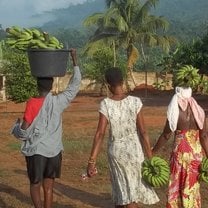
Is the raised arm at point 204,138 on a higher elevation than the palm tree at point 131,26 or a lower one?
lower

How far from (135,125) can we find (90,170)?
1.96 ft

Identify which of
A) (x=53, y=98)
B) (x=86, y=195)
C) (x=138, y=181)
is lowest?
(x=86, y=195)

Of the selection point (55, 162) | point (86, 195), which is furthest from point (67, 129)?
point (55, 162)

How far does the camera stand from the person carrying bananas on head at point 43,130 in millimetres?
5098

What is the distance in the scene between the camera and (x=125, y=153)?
4816mm

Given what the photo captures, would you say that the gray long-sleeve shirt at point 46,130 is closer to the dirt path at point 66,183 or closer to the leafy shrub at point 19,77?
the dirt path at point 66,183

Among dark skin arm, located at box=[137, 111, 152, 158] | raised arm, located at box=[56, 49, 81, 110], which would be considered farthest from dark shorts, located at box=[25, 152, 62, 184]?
dark skin arm, located at box=[137, 111, 152, 158]

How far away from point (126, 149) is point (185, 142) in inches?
23.3

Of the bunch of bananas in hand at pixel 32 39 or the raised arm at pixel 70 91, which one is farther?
the bunch of bananas in hand at pixel 32 39

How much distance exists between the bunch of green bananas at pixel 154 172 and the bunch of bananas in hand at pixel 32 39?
1549 mm

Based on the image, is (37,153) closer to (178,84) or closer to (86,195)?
(178,84)

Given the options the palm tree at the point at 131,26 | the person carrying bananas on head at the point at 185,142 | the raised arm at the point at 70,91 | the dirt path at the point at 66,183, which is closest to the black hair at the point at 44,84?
the raised arm at the point at 70,91

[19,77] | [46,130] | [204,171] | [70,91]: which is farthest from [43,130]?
[19,77]

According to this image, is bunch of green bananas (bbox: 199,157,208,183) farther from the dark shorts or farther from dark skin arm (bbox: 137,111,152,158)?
the dark shorts
